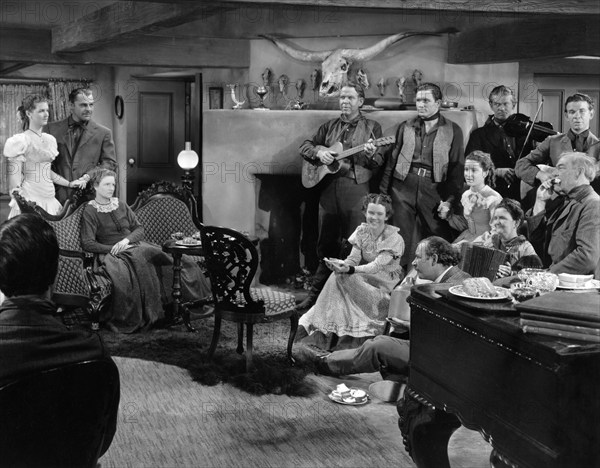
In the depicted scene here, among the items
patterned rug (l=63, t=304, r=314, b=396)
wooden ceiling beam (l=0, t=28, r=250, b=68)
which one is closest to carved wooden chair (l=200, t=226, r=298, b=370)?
patterned rug (l=63, t=304, r=314, b=396)

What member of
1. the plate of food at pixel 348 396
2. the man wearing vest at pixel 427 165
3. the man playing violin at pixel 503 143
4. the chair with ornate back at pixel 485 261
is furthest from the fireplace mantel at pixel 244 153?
the chair with ornate back at pixel 485 261

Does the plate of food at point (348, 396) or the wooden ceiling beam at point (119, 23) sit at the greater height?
the wooden ceiling beam at point (119, 23)

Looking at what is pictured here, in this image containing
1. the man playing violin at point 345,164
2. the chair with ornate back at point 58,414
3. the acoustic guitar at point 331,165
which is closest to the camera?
the chair with ornate back at point 58,414

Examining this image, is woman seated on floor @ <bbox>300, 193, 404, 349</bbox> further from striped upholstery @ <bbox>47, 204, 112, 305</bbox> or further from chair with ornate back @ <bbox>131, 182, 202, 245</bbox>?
chair with ornate back @ <bbox>131, 182, 202, 245</bbox>

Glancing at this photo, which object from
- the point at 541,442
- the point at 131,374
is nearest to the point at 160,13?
the point at 131,374

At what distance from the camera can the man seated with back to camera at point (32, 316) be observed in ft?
7.66

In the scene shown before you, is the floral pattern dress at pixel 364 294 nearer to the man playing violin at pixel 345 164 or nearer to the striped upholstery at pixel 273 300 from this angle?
the striped upholstery at pixel 273 300

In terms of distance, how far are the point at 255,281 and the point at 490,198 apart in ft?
10.9

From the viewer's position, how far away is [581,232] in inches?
204

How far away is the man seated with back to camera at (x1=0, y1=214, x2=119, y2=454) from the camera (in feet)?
7.66

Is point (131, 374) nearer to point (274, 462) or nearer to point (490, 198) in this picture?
point (274, 462)

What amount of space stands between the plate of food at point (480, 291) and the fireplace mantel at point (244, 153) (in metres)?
5.53

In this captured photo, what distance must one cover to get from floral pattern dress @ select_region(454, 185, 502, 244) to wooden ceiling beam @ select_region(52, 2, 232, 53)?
7.66ft

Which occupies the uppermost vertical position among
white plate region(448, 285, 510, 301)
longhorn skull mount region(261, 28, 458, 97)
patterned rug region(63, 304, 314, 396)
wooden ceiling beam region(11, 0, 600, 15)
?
wooden ceiling beam region(11, 0, 600, 15)
